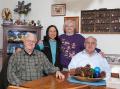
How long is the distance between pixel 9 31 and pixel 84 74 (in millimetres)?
2322

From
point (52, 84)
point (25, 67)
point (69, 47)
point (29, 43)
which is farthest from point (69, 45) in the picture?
point (52, 84)

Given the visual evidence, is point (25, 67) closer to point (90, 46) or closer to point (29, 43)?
point (29, 43)

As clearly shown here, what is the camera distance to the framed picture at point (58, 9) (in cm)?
432

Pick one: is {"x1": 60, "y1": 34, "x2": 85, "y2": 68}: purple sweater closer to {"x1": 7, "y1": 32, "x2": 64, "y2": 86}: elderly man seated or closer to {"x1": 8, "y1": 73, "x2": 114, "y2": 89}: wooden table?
{"x1": 7, "y1": 32, "x2": 64, "y2": 86}: elderly man seated

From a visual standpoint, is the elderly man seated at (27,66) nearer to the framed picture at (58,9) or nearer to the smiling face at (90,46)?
the smiling face at (90,46)

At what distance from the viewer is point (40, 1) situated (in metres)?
4.54

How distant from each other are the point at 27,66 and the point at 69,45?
3.13 ft

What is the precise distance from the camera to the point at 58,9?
4.36 metres

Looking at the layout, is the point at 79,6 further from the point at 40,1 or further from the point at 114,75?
the point at 114,75

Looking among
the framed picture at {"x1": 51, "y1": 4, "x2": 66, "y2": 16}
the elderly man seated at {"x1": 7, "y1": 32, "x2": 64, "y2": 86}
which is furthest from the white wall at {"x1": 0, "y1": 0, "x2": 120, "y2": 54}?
the elderly man seated at {"x1": 7, "y1": 32, "x2": 64, "y2": 86}

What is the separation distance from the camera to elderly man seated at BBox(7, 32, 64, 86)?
2.73 metres

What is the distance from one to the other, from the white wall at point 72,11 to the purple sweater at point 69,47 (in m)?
0.60

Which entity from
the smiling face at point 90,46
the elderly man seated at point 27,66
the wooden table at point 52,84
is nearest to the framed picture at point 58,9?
the smiling face at point 90,46

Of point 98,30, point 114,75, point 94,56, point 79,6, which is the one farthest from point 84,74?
point 79,6
